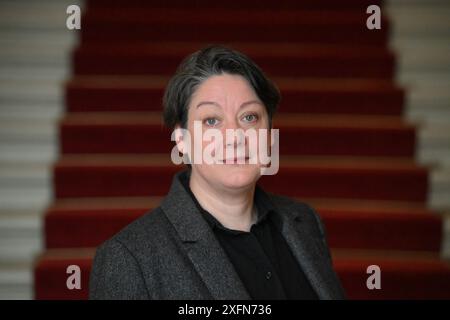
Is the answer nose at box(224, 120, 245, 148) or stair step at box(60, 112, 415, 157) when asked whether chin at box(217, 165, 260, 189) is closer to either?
nose at box(224, 120, 245, 148)

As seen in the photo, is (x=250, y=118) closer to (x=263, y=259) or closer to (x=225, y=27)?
(x=263, y=259)

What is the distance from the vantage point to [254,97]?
46.9 inches

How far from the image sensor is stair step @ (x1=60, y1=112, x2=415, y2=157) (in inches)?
102

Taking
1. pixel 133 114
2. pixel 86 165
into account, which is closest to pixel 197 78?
pixel 86 165

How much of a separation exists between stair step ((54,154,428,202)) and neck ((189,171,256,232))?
1.24 m

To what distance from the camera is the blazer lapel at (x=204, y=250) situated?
1.07 metres

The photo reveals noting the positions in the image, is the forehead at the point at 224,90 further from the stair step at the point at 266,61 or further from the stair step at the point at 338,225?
the stair step at the point at 266,61

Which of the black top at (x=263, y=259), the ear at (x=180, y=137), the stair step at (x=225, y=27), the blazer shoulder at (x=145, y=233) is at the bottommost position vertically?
the black top at (x=263, y=259)

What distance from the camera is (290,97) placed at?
9.12 ft

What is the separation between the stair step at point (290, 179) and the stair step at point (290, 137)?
12cm

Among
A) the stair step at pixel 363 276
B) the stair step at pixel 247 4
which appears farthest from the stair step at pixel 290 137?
the stair step at pixel 247 4

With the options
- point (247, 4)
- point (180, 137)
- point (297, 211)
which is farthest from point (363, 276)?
point (247, 4)

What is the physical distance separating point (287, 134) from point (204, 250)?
5.26 feet

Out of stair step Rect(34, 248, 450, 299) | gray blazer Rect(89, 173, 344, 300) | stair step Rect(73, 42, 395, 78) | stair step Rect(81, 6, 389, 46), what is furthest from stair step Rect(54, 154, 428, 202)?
gray blazer Rect(89, 173, 344, 300)
